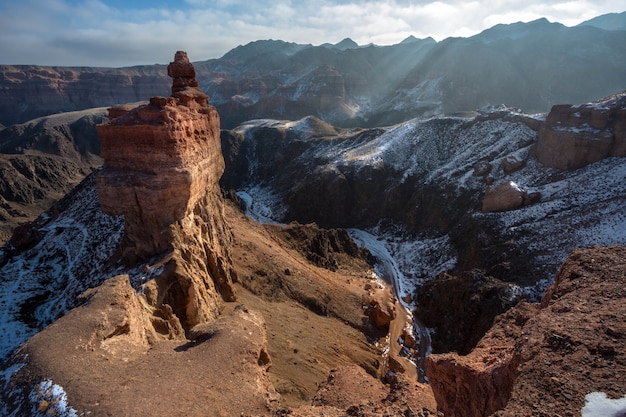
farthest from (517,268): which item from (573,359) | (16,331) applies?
(16,331)

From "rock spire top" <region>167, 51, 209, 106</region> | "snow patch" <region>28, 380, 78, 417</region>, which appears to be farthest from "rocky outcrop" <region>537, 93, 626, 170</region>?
"snow patch" <region>28, 380, 78, 417</region>

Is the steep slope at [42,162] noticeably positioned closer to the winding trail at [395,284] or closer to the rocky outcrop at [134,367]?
the winding trail at [395,284]

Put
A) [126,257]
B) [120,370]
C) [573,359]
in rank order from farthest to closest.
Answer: [126,257]
[120,370]
[573,359]

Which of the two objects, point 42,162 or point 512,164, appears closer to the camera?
point 512,164

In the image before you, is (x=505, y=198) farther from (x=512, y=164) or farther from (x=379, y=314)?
(x=379, y=314)

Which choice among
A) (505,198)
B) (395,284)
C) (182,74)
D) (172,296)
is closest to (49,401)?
(172,296)

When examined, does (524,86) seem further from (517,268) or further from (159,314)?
(159,314)
